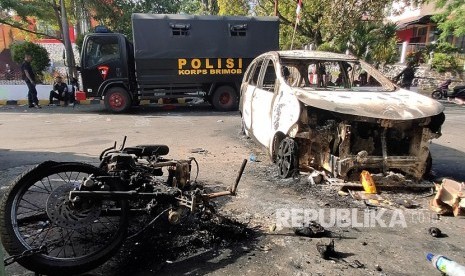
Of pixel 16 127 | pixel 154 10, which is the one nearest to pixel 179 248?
pixel 16 127

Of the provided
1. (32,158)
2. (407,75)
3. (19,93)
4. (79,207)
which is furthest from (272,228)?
(19,93)

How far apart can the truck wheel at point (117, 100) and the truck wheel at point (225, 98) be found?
2850mm

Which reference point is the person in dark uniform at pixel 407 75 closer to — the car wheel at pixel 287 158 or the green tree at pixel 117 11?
the car wheel at pixel 287 158

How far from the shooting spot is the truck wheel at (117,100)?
11625 mm

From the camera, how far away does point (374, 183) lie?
4434mm

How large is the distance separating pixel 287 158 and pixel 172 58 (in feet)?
25.1

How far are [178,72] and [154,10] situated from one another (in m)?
15.2

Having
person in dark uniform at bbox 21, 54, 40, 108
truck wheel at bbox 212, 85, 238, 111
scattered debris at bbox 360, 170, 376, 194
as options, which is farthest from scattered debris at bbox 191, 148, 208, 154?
person in dark uniform at bbox 21, 54, 40, 108

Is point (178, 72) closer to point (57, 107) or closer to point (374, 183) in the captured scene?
point (57, 107)

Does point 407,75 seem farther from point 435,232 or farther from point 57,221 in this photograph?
point 57,221

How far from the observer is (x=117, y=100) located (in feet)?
38.4

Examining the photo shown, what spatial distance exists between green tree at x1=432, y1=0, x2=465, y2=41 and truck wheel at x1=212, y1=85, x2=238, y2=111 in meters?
10.4

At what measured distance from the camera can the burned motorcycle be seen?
261 cm

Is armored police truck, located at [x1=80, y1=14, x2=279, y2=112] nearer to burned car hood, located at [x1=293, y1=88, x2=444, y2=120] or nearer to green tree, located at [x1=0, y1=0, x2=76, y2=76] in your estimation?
green tree, located at [x1=0, y1=0, x2=76, y2=76]
